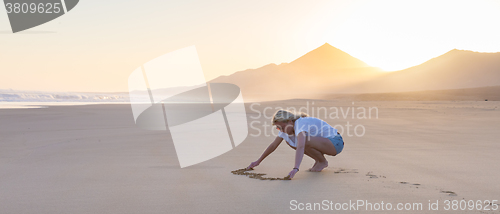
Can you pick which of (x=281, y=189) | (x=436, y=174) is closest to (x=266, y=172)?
(x=281, y=189)

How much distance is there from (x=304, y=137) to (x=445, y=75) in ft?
259

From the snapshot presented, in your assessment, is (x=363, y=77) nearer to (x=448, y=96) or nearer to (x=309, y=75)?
(x=309, y=75)

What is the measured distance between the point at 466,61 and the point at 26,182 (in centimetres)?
8655

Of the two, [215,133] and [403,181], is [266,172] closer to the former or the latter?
[403,181]

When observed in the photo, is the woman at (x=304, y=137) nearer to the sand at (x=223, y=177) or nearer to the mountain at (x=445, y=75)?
the sand at (x=223, y=177)

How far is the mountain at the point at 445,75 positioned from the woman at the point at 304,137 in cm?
7020

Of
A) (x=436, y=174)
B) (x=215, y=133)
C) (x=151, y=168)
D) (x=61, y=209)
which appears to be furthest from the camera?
(x=215, y=133)

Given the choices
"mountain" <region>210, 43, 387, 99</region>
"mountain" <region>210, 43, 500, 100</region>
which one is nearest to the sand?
"mountain" <region>210, 43, 500, 100</region>

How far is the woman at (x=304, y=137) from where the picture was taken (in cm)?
437

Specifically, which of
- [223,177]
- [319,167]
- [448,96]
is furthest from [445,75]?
[223,177]

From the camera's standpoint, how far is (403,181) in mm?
4293

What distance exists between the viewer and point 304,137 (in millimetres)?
4363

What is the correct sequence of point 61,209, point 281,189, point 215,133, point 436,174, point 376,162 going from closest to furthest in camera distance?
point 61,209
point 281,189
point 436,174
point 376,162
point 215,133

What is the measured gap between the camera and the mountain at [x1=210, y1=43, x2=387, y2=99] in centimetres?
9919
